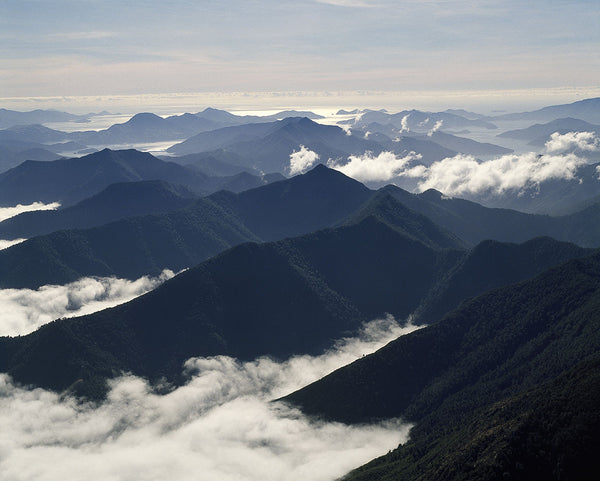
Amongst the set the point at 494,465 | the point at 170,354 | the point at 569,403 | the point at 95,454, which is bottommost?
→ the point at 95,454

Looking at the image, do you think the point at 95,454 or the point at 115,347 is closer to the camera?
the point at 95,454

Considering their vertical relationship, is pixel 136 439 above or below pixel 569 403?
below

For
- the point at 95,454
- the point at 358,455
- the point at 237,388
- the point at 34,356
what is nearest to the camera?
the point at 358,455

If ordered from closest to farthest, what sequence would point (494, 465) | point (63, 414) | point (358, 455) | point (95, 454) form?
1. point (494, 465)
2. point (358, 455)
3. point (95, 454)
4. point (63, 414)

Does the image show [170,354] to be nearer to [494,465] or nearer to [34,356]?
[34,356]

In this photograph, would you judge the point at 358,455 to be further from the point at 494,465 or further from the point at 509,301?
the point at 509,301

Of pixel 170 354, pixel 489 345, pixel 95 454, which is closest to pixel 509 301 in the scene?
pixel 489 345
